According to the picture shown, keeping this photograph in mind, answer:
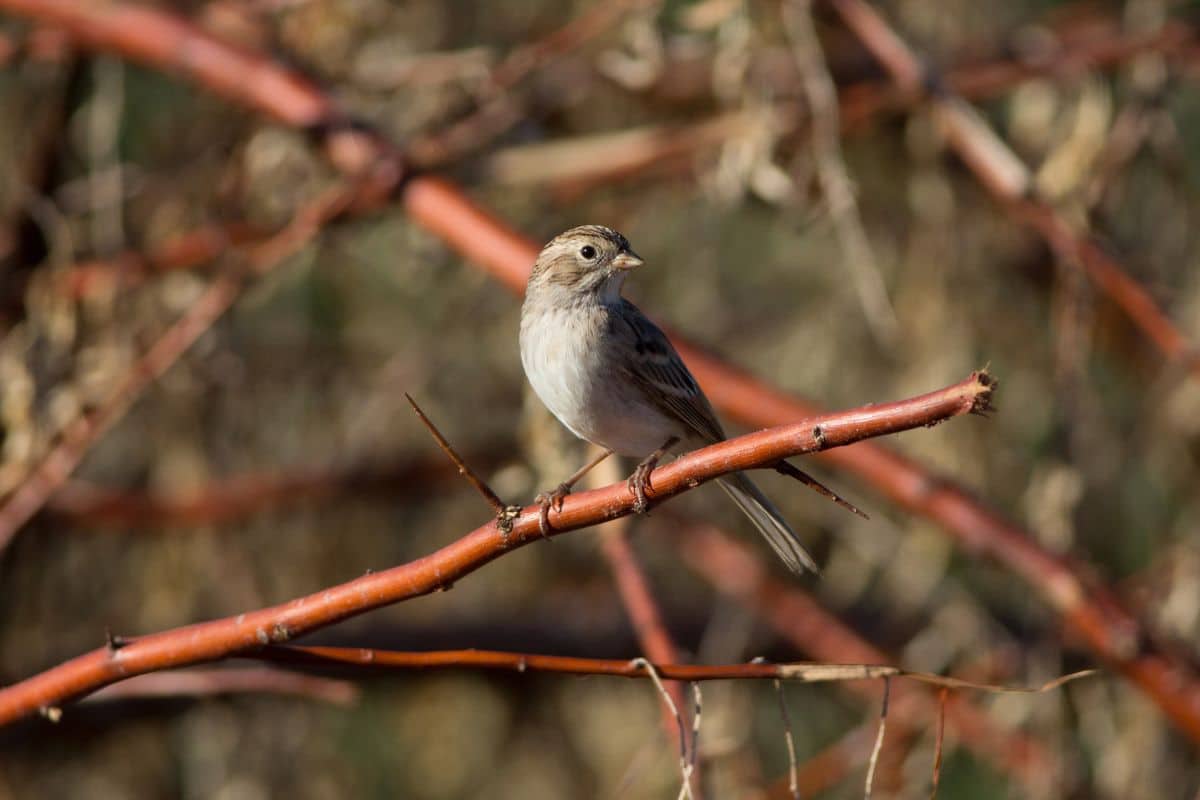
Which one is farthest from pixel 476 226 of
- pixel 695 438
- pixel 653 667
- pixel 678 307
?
pixel 678 307

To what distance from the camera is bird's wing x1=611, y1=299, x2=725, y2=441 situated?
405 cm

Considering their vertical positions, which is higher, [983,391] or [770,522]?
[770,522]

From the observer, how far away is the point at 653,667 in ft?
7.45

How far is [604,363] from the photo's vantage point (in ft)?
13.1

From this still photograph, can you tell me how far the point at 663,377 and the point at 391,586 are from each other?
6.13 feet

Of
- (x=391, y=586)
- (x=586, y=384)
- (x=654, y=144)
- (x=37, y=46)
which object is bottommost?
(x=391, y=586)

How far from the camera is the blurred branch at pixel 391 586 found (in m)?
2.02

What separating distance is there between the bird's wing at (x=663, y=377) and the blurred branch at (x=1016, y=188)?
1061mm

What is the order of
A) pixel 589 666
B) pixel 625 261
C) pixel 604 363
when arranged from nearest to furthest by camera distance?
pixel 589 666
pixel 604 363
pixel 625 261

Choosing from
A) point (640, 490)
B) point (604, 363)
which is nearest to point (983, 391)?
point (640, 490)

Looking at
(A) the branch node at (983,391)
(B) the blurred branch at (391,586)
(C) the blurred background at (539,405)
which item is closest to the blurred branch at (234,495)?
(C) the blurred background at (539,405)

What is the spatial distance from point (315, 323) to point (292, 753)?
7.17 ft

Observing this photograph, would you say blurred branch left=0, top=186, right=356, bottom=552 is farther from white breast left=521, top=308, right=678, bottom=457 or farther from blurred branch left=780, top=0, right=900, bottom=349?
blurred branch left=780, top=0, right=900, bottom=349

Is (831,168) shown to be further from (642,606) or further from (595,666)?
(595,666)
